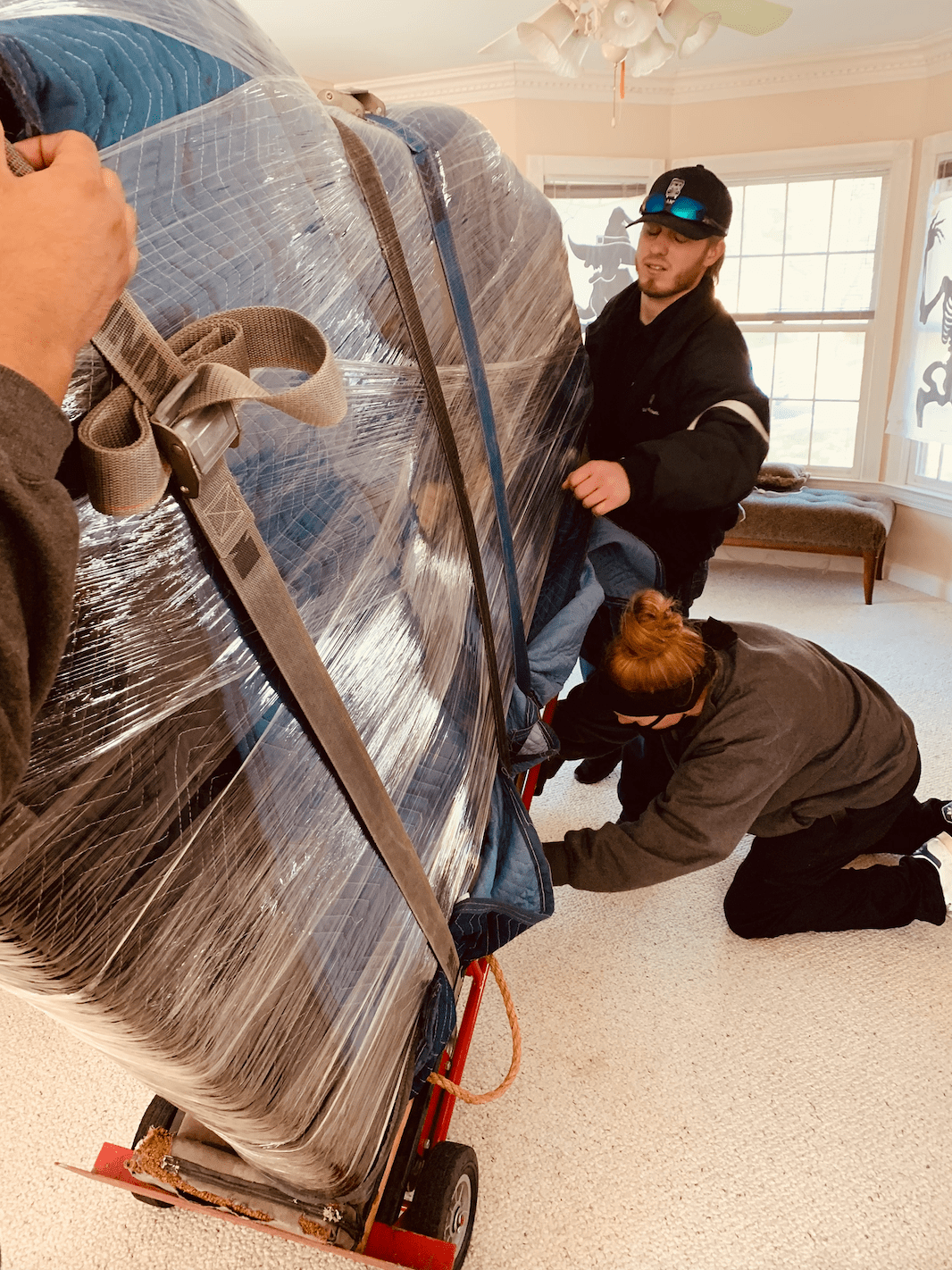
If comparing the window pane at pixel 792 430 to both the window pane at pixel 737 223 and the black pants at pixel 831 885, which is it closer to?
the window pane at pixel 737 223

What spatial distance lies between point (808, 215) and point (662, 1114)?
185 inches

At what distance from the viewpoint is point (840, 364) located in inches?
191

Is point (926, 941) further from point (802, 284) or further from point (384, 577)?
point (802, 284)

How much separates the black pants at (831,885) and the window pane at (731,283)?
3742 mm

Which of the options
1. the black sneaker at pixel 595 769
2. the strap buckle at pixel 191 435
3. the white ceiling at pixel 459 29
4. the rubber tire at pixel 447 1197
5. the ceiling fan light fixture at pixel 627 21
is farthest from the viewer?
the white ceiling at pixel 459 29

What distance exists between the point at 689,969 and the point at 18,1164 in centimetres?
138

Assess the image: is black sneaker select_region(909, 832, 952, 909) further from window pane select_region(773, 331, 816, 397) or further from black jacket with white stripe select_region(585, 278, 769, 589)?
window pane select_region(773, 331, 816, 397)

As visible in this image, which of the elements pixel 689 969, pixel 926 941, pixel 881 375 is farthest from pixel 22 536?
pixel 881 375

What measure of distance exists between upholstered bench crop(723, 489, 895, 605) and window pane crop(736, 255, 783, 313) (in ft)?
3.77

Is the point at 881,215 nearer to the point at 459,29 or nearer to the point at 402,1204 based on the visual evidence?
the point at 459,29

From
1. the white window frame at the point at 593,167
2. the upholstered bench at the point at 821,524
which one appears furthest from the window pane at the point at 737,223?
the upholstered bench at the point at 821,524

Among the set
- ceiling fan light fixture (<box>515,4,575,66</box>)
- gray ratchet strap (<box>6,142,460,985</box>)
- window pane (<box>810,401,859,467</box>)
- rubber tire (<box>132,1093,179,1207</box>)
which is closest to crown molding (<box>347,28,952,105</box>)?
window pane (<box>810,401,859,467</box>)

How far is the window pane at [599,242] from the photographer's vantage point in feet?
16.5

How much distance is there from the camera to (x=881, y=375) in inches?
185
